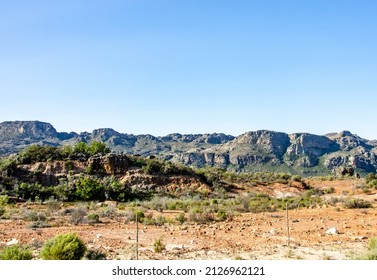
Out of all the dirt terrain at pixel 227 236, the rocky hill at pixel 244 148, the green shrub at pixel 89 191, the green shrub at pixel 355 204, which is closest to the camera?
the dirt terrain at pixel 227 236

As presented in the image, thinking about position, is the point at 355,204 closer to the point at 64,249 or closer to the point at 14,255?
the point at 64,249

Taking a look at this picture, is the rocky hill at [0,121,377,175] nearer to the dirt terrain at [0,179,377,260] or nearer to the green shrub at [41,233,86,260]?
the dirt terrain at [0,179,377,260]

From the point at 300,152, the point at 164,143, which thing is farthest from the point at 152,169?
the point at 164,143

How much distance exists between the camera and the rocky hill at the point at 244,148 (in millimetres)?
124188

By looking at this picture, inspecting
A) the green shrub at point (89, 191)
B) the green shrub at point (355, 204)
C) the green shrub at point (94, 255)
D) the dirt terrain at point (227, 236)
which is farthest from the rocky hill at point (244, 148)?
the green shrub at point (94, 255)

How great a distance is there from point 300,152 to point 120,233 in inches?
5134

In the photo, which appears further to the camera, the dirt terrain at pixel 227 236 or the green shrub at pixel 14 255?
the dirt terrain at pixel 227 236

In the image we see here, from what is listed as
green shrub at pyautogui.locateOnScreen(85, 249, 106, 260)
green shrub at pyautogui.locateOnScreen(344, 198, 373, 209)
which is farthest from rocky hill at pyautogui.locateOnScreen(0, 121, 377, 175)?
green shrub at pyautogui.locateOnScreen(85, 249, 106, 260)

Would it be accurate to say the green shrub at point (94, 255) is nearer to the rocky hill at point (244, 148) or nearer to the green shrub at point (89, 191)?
the green shrub at point (89, 191)

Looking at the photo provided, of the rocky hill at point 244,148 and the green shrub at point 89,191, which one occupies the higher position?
the rocky hill at point 244,148

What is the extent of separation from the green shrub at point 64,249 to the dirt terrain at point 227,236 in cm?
132

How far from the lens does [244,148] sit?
140875 mm

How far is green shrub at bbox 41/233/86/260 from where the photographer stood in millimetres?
10273

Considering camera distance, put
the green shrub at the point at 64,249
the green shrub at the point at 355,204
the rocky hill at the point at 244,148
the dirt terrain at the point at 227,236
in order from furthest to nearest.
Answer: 1. the rocky hill at the point at 244,148
2. the green shrub at the point at 355,204
3. the dirt terrain at the point at 227,236
4. the green shrub at the point at 64,249
